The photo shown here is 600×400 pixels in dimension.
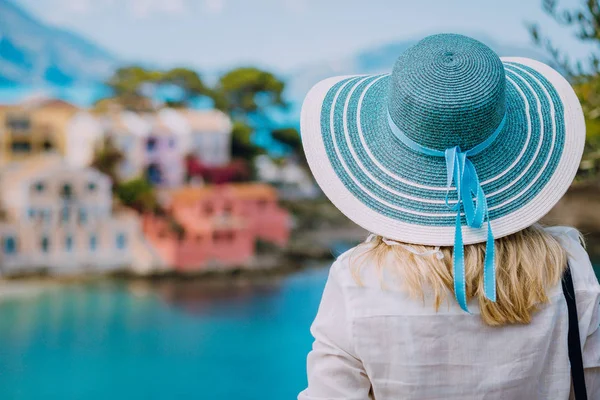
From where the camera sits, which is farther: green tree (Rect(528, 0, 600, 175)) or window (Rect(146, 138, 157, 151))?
window (Rect(146, 138, 157, 151))

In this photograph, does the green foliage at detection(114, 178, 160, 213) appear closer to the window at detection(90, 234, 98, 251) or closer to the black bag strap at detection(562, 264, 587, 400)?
the window at detection(90, 234, 98, 251)

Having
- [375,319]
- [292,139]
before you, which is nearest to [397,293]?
[375,319]

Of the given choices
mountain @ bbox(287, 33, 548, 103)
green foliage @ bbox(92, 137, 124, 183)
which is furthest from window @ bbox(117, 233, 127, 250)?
mountain @ bbox(287, 33, 548, 103)

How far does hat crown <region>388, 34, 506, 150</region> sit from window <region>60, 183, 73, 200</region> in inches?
170

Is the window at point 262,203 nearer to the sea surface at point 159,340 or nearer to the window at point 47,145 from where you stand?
the sea surface at point 159,340

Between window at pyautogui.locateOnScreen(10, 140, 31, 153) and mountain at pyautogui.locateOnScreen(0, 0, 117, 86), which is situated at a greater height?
mountain at pyautogui.locateOnScreen(0, 0, 117, 86)

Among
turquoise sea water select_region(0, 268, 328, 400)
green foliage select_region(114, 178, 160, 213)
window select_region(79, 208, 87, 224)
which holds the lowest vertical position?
turquoise sea water select_region(0, 268, 328, 400)

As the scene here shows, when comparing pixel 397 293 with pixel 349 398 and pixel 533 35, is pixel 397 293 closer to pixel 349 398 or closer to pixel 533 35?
pixel 349 398

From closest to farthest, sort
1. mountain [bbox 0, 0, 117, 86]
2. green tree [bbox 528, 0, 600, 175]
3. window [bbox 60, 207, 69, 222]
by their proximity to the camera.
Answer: green tree [bbox 528, 0, 600, 175] → window [bbox 60, 207, 69, 222] → mountain [bbox 0, 0, 117, 86]

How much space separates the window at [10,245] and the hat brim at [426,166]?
4.26 metres

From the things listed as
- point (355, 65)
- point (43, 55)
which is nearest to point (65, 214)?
point (43, 55)

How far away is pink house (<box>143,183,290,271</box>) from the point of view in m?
4.77

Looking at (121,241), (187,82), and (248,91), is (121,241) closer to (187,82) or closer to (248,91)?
(187,82)

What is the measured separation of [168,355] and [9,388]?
0.97 meters
